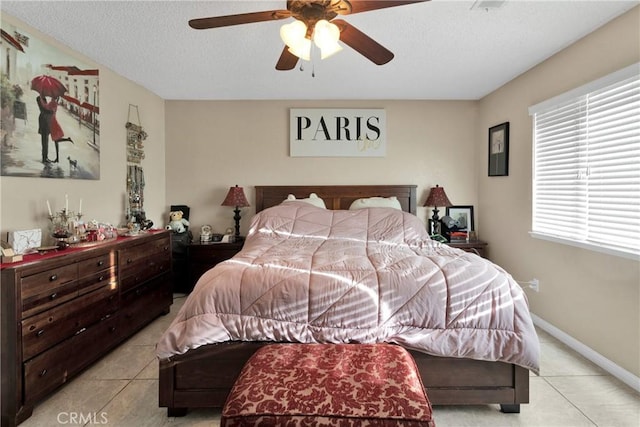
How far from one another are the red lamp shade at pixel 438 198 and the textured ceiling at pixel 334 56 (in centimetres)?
115

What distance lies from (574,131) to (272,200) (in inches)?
120

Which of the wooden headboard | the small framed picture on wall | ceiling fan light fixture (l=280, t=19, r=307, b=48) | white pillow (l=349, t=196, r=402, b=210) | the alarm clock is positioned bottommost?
the alarm clock

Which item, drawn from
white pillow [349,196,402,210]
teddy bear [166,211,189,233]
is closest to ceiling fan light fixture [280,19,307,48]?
white pillow [349,196,402,210]

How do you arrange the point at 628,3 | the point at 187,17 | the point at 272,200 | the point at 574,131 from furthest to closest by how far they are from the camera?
the point at 272,200
the point at 574,131
the point at 187,17
the point at 628,3

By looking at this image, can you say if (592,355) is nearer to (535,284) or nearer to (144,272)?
(535,284)

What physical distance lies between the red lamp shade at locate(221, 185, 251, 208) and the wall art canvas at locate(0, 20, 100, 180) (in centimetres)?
133

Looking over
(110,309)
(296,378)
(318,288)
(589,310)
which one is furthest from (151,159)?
(589,310)

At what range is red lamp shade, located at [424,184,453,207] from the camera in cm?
395

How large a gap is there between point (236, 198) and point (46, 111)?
191 cm

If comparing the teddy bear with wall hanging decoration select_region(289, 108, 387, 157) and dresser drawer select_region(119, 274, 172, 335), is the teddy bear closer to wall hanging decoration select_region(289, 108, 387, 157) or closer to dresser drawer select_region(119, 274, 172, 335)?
dresser drawer select_region(119, 274, 172, 335)

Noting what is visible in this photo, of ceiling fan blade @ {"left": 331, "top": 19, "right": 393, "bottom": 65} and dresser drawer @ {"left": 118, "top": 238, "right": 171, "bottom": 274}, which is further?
dresser drawer @ {"left": 118, "top": 238, "right": 171, "bottom": 274}

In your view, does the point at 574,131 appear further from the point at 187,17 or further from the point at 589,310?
the point at 187,17

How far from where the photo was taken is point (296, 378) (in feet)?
4.36

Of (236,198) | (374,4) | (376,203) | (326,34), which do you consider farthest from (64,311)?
(376,203)
